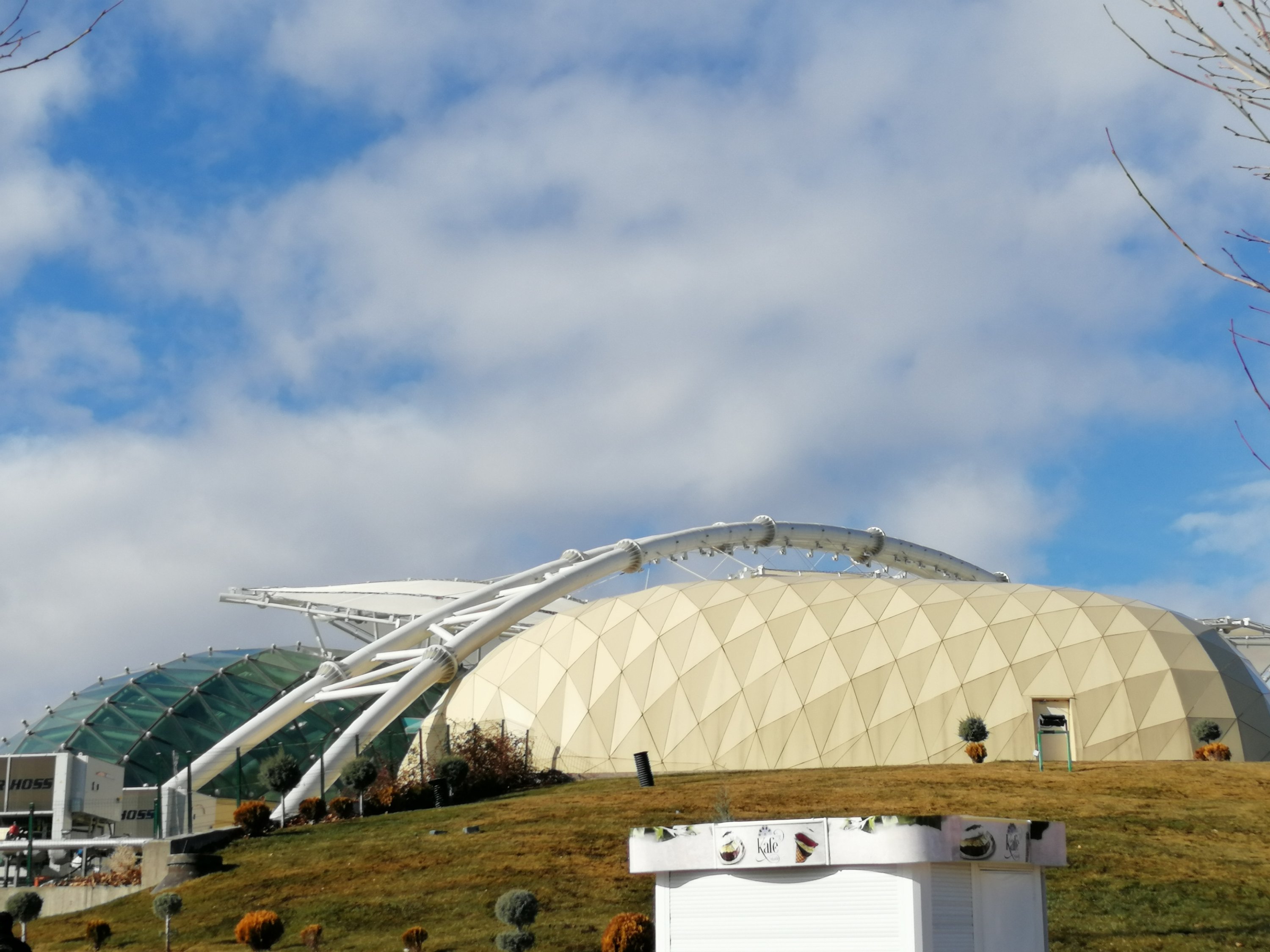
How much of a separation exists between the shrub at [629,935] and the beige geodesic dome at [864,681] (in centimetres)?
2731

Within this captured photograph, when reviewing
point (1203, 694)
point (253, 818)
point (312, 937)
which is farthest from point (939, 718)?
point (312, 937)

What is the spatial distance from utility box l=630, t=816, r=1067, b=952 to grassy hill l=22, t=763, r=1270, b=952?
292 inches

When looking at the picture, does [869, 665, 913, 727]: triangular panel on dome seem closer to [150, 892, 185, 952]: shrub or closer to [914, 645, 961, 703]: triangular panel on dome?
[914, 645, 961, 703]: triangular panel on dome

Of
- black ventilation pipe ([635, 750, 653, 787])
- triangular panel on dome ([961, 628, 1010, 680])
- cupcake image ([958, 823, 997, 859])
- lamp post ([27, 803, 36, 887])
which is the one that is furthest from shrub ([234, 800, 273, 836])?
triangular panel on dome ([961, 628, 1010, 680])

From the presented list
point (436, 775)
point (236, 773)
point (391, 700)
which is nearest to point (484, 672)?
point (391, 700)

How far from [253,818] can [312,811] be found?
3123 mm

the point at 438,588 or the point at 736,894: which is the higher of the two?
the point at 438,588

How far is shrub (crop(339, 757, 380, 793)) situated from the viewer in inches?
1671

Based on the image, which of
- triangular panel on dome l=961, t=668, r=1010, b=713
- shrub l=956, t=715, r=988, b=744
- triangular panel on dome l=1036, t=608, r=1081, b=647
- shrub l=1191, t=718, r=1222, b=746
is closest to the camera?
shrub l=956, t=715, r=988, b=744

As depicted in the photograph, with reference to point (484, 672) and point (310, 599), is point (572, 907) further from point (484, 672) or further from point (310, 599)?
point (310, 599)

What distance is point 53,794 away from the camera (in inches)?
1642

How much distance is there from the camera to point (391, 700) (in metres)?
53.4

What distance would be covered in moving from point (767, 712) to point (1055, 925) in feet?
90.1

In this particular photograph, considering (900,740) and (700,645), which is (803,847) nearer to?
(900,740)
